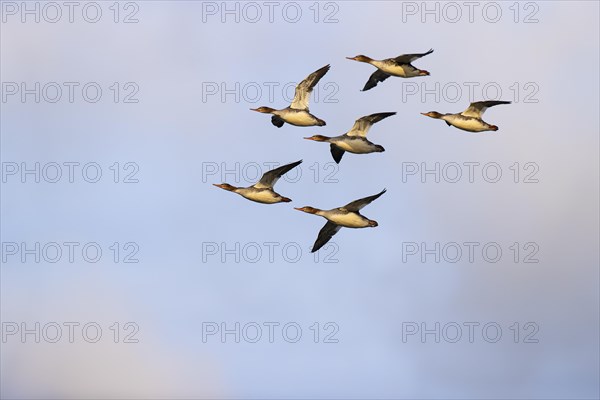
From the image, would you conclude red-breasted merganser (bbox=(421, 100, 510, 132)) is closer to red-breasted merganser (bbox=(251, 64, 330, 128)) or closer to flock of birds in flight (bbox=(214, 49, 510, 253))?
flock of birds in flight (bbox=(214, 49, 510, 253))

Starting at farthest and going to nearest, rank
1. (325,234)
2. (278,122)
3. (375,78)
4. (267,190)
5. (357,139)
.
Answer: (375,78) < (325,234) < (278,122) < (357,139) < (267,190)

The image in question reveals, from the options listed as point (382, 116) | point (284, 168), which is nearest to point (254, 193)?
point (284, 168)

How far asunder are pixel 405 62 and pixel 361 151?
14.3ft

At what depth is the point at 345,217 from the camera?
70625mm

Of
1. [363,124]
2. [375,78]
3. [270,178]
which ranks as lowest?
[270,178]

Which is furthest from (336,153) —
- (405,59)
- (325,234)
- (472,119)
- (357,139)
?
(472,119)

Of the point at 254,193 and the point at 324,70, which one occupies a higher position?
the point at 324,70

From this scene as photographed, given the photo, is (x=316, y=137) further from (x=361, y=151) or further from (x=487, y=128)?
(x=487, y=128)

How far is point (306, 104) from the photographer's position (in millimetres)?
69750

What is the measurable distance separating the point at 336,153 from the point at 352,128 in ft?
4.60

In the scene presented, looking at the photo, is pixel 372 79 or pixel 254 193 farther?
pixel 372 79

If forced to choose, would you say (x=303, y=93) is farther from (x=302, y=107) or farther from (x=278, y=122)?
(x=278, y=122)

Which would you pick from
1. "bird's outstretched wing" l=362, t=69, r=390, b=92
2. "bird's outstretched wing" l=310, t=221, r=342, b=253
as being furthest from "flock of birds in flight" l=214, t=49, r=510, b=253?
"bird's outstretched wing" l=362, t=69, r=390, b=92

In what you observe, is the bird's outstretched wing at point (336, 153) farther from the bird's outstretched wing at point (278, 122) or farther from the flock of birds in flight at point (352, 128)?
the bird's outstretched wing at point (278, 122)
